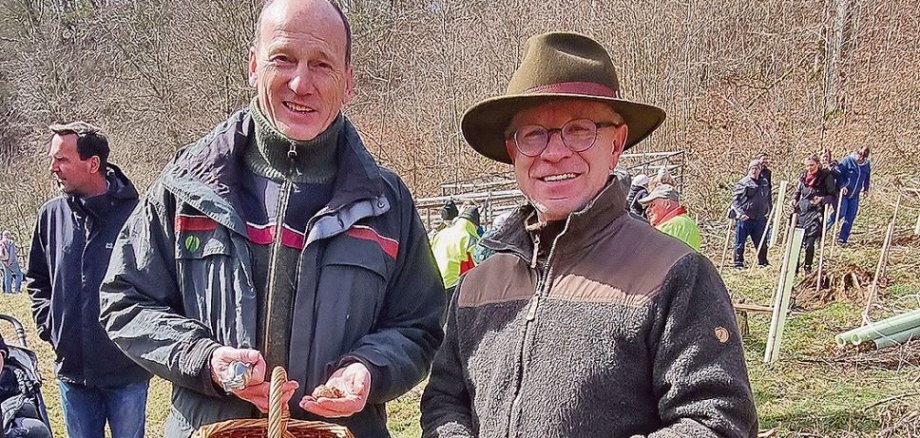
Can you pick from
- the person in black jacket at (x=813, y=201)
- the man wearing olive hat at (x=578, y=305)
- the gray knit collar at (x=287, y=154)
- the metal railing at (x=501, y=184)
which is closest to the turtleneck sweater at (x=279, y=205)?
the gray knit collar at (x=287, y=154)

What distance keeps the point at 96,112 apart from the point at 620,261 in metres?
26.4

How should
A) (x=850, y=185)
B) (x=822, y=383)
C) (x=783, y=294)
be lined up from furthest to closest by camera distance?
1. (x=850, y=185)
2. (x=783, y=294)
3. (x=822, y=383)

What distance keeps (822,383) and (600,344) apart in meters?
6.21

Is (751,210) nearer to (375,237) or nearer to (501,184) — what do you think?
(501,184)

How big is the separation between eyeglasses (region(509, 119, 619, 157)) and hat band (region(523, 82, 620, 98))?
0.06 m

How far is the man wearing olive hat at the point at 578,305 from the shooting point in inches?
57.1

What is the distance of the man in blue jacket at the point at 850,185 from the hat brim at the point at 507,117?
39.7 feet

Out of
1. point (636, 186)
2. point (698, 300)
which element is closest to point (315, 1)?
point (698, 300)

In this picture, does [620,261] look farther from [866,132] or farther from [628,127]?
[866,132]

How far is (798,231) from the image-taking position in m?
6.75

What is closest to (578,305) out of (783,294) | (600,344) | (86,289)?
(600,344)

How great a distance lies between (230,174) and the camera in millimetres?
1885

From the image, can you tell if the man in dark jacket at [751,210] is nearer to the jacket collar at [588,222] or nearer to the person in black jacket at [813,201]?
the person in black jacket at [813,201]

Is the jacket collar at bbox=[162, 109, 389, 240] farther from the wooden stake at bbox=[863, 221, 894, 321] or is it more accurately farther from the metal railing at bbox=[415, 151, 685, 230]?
the metal railing at bbox=[415, 151, 685, 230]
